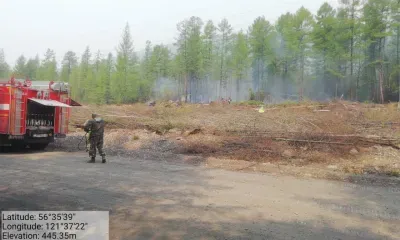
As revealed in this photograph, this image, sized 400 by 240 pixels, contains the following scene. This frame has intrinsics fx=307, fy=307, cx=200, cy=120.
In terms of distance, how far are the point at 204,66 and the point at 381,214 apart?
43169mm

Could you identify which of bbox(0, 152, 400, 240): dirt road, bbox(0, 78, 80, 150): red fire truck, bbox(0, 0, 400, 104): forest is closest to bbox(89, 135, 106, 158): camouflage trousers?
bbox(0, 152, 400, 240): dirt road

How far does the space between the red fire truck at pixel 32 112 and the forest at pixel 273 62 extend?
29.1 m

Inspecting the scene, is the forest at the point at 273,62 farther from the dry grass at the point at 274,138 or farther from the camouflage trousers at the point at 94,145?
the camouflage trousers at the point at 94,145

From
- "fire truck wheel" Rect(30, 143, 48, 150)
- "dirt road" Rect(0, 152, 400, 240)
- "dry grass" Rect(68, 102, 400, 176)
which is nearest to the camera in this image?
"dirt road" Rect(0, 152, 400, 240)

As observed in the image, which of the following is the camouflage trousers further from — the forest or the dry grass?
the forest

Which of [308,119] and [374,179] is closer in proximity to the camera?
[374,179]

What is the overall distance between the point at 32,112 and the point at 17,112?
0.90 meters

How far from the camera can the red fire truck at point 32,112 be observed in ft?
34.8

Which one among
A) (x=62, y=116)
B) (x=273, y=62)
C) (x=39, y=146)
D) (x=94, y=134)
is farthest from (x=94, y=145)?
(x=273, y=62)

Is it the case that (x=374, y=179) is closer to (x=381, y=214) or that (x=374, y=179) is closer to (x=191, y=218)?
(x=381, y=214)

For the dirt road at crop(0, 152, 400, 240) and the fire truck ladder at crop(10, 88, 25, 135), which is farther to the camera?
the fire truck ladder at crop(10, 88, 25, 135)

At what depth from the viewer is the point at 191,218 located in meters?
4.84

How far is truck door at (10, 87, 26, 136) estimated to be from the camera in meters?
10.6

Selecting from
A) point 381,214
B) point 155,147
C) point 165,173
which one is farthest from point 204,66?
point 381,214
